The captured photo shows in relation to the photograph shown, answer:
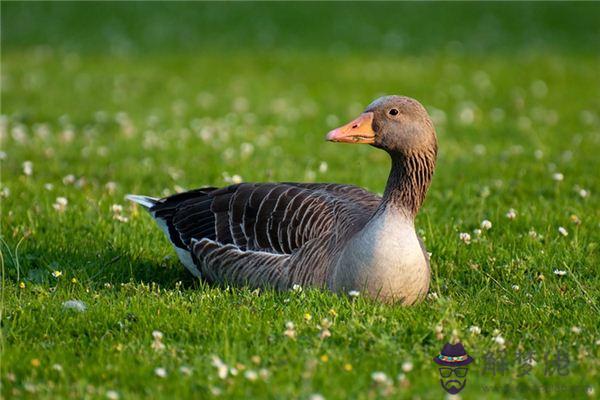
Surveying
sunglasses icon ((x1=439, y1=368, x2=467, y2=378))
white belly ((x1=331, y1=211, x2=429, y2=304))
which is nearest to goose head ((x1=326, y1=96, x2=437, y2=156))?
white belly ((x1=331, y1=211, x2=429, y2=304))

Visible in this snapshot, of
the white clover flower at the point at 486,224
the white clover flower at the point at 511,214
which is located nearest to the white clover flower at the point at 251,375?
the white clover flower at the point at 486,224

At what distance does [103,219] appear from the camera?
7816 mm

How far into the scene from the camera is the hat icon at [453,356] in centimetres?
487

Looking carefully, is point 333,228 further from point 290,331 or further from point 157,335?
point 157,335

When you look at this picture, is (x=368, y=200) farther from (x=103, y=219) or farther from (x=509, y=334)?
(x=103, y=219)

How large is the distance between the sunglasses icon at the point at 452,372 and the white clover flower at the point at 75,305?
90.3 inches

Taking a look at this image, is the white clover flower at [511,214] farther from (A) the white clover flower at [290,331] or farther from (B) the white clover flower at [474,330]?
(A) the white clover flower at [290,331]

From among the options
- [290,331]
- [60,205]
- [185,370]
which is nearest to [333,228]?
[290,331]

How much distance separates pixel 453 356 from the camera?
493 centimetres

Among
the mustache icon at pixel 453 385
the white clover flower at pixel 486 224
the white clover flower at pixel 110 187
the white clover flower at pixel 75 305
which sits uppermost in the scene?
the white clover flower at pixel 486 224

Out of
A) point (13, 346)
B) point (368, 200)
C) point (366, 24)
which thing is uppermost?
point (366, 24)

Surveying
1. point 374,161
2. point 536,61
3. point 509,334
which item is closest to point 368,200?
point 509,334

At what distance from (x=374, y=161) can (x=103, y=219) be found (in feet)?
14.0

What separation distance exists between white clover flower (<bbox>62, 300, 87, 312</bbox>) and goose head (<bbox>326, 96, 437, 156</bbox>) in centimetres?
195
